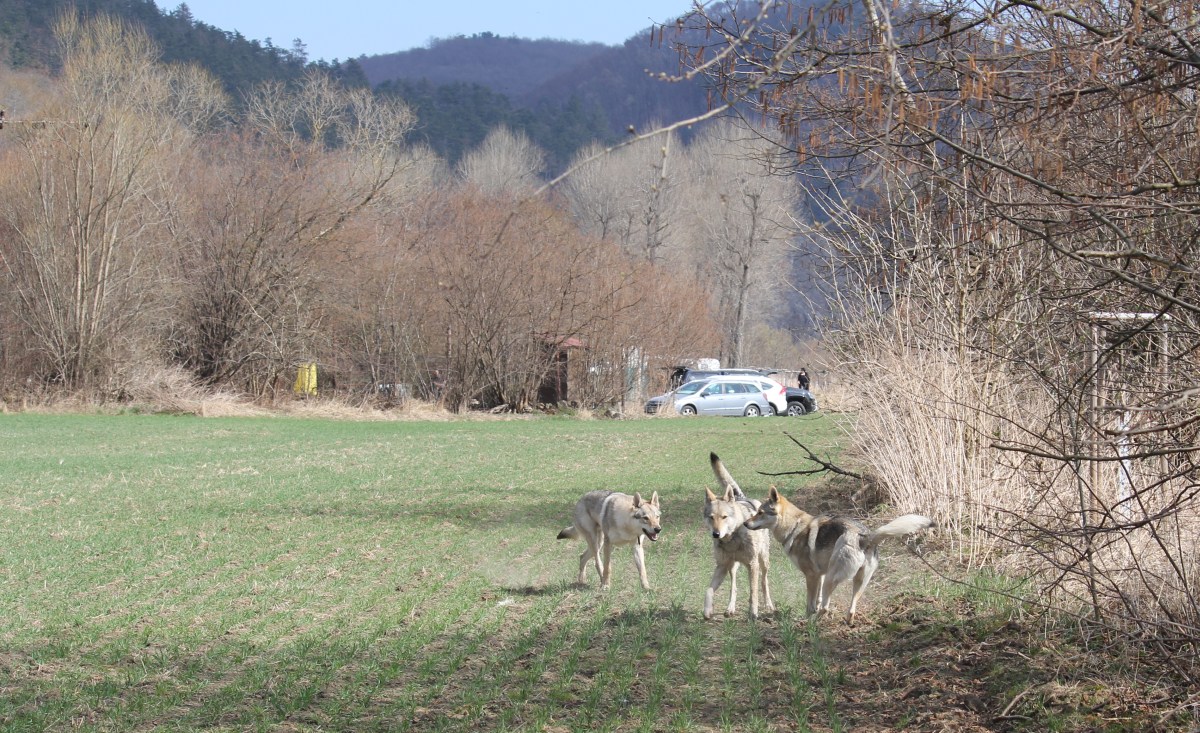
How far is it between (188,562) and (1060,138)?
31.2 ft

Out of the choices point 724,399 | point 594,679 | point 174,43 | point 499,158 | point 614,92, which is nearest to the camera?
point 594,679

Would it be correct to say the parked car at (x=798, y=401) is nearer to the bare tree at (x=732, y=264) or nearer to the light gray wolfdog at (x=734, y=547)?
the bare tree at (x=732, y=264)

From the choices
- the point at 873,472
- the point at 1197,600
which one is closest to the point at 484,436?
the point at 873,472

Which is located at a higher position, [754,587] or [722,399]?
[722,399]

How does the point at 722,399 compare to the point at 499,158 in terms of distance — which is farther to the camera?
the point at 499,158

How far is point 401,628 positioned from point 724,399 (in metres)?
38.9

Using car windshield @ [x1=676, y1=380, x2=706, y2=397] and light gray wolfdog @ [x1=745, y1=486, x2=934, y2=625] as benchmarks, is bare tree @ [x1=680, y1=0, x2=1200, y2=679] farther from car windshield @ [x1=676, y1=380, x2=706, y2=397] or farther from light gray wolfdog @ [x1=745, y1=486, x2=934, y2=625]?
car windshield @ [x1=676, y1=380, x2=706, y2=397]

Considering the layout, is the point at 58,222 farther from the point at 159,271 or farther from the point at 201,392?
the point at 201,392

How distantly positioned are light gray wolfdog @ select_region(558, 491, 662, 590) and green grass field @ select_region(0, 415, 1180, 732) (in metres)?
0.34

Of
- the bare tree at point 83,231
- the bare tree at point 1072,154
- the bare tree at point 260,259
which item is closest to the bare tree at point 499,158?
the bare tree at point 260,259

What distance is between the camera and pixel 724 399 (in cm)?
4672

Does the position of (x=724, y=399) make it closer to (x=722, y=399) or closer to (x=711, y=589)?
(x=722, y=399)

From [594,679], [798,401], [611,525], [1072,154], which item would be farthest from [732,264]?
[1072,154]

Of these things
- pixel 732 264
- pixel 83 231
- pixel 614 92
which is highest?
pixel 614 92
